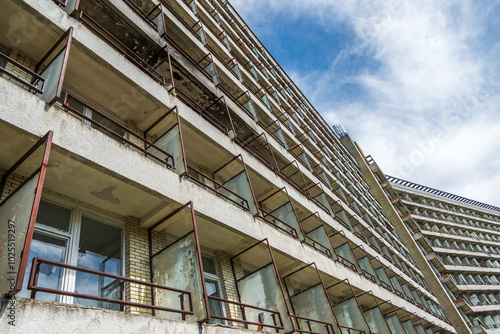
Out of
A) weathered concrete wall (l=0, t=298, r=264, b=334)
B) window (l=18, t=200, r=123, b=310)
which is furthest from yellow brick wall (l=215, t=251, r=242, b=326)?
weathered concrete wall (l=0, t=298, r=264, b=334)

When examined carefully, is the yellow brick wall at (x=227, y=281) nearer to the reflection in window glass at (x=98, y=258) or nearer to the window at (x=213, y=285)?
the window at (x=213, y=285)

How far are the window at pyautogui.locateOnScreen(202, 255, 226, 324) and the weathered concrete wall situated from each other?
3.56 metres

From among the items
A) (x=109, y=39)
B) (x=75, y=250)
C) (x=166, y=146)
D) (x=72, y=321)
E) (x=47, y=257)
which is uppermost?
(x=109, y=39)

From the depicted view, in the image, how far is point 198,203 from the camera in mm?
8141

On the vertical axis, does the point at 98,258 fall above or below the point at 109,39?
below

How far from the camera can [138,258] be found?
734 cm

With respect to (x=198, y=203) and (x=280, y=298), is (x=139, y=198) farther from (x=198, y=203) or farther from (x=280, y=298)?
(x=280, y=298)

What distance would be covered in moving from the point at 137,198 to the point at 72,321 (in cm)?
340

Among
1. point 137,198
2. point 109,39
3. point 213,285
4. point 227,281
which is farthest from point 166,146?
point 227,281

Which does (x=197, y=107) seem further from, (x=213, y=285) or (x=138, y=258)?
(x=138, y=258)

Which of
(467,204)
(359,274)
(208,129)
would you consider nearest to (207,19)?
(208,129)

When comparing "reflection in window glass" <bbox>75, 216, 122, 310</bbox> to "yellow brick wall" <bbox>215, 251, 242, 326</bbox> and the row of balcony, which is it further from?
"yellow brick wall" <bbox>215, 251, 242, 326</bbox>

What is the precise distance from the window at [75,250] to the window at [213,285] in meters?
2.87

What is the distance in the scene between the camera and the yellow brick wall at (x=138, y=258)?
6719mm
